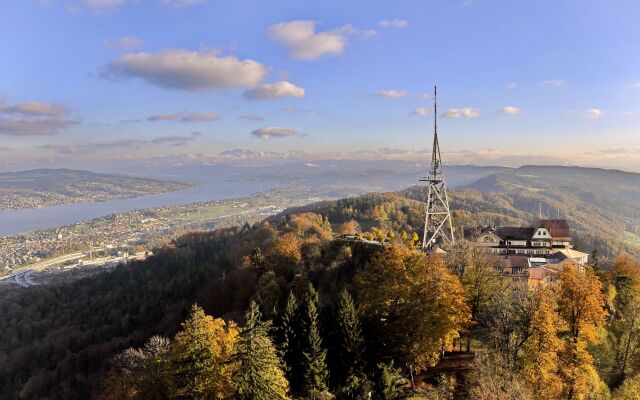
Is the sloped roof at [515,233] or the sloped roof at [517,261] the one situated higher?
the sloped roof at [515,233]

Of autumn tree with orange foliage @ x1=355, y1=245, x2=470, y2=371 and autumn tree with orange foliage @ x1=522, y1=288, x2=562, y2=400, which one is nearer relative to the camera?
autumn tree with orange foliage @ x1=522, y1=288, x2=562, y2=400

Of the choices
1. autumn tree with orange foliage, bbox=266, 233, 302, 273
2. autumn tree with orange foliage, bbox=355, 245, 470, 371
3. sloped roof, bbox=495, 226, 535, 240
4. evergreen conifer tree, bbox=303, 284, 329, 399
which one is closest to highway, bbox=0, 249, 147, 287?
autumn tree with orange foliage, bbox=266, 233, 302, 273

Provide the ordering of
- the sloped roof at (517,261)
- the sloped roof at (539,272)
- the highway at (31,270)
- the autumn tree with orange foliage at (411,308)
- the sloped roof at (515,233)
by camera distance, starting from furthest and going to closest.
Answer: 1. the highway at (31,270)
2. the sloped roof at (515,233)
3. the sloped roof at (517,261)
4. the sloped roof at (539,272)
5. the autumn tree with orange foliage at (411,308)

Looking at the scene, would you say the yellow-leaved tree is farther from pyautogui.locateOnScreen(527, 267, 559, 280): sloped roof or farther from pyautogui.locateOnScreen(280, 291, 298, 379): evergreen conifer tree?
pyautogui.locateOnScreen(527, 267, 559, 280): sloped roof

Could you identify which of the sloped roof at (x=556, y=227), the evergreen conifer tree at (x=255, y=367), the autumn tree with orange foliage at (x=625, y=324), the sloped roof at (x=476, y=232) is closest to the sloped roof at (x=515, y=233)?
the sloped roof at (x=476, y=232)

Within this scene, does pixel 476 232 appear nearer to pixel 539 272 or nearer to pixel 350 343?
pixel 539 272

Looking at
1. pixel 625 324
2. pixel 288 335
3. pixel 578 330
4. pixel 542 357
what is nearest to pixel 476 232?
pixel 625 324

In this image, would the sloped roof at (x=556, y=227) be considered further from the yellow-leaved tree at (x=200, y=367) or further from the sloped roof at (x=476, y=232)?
the yellow-leaved tree at (x=200, y=367)

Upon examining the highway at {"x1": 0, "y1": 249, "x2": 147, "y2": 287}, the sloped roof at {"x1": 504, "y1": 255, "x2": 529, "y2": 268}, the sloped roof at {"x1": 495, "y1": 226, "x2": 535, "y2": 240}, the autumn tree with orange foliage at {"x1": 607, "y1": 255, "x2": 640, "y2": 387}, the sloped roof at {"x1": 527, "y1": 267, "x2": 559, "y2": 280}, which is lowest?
the highway at {"x1": 0, "y1": 249, "x2": 147, "y2": 287}
